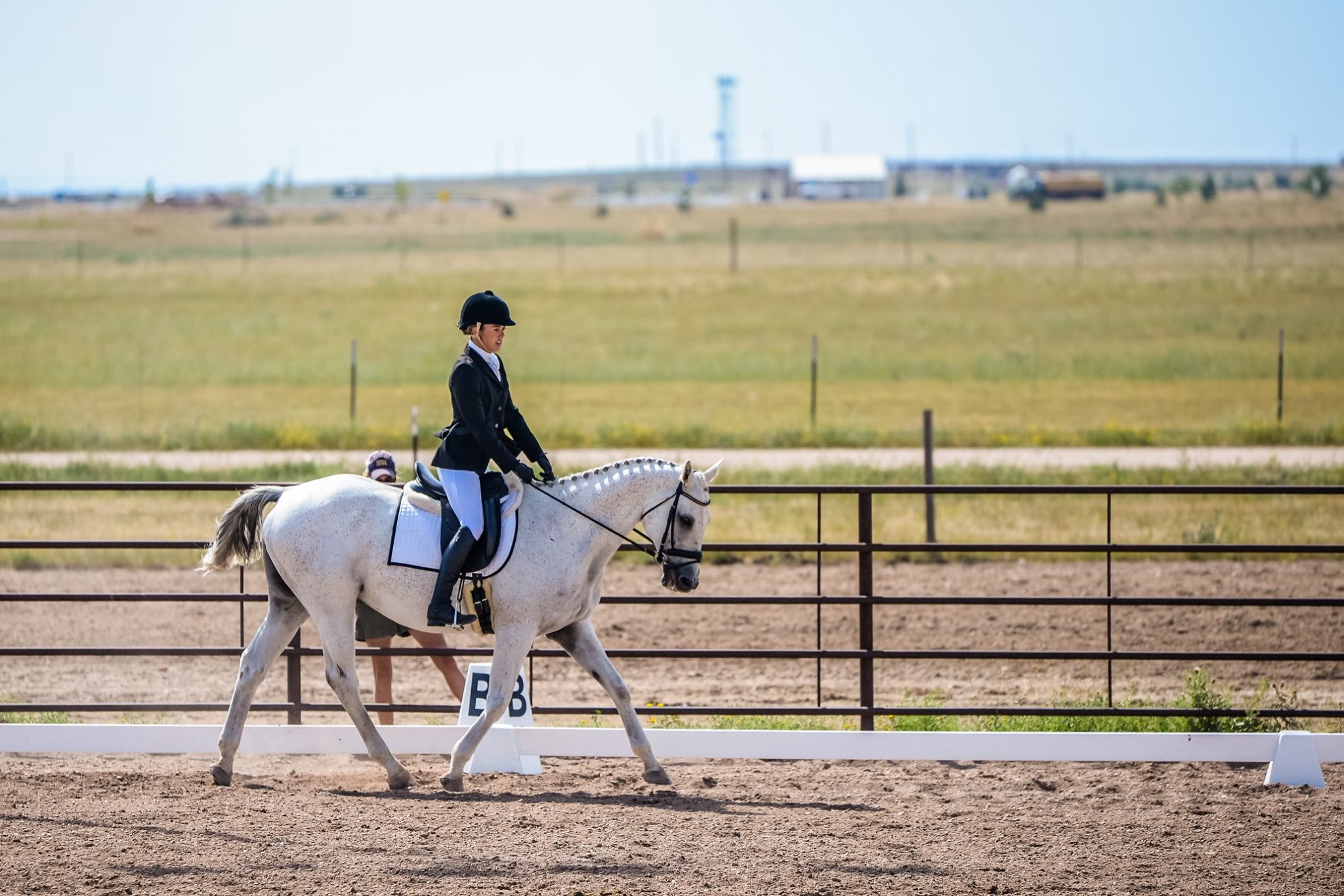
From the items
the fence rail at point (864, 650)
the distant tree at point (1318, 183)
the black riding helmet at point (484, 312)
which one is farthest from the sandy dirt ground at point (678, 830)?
the distant tree at point (1318, 183)

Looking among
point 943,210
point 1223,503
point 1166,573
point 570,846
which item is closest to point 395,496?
point 570,846

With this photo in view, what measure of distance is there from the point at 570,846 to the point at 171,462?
47.1ft

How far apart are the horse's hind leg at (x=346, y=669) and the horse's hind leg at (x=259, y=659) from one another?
253 mm

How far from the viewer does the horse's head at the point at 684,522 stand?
7.00 meters

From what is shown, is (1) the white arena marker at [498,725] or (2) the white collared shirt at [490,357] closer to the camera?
(2) the white collared shirt at [490,357]

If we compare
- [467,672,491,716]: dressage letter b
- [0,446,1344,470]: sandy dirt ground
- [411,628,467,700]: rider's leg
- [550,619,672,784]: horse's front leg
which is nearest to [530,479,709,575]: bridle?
[550,619,672,784]: horse's front leg

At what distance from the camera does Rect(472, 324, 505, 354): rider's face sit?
693cm

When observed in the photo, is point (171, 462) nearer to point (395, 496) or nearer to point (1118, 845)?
point (395, 496)

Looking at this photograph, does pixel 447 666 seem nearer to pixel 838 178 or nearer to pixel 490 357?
pixel 490 357

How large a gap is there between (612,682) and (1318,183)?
4267 inches

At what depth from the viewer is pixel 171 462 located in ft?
62.2

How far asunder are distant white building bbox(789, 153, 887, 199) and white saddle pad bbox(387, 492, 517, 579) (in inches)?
5239

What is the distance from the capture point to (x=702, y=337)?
38.4 meters

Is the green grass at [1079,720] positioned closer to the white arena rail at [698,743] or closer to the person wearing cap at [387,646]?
the white arena rail at [698,743]
